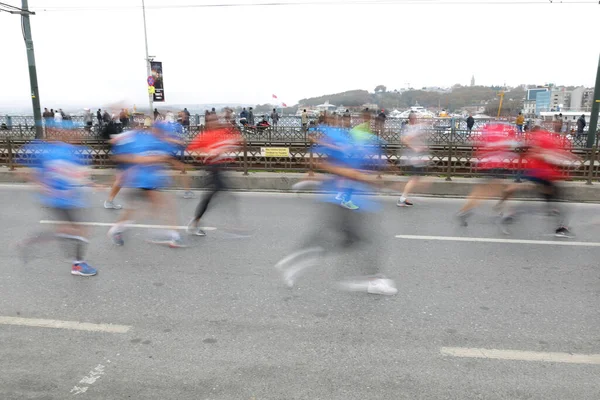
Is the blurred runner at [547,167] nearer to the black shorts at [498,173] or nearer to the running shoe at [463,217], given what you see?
the running shoe at [463,217]

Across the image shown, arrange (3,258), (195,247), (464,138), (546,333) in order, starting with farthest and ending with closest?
(464,138) < (195,247) < (3,258) < (546,333)

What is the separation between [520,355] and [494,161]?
6.99 metres

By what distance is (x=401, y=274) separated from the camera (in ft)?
17.6

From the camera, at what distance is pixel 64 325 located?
4098 millimetres

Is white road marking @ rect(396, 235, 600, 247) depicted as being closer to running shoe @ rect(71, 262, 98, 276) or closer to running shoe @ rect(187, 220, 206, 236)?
running shoe @ rect(187, 220, 206, 236)

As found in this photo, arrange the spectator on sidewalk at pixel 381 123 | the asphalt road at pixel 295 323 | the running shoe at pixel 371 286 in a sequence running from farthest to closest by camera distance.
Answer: the spectator on sidewalk at pixel 381 123 < the running shoe at pixel 371 286 < the asphalt road at pixel 295 323

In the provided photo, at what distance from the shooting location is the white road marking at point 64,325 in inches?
158

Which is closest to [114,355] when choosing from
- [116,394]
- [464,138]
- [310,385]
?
[116,394]

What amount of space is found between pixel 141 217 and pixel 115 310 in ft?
11.7

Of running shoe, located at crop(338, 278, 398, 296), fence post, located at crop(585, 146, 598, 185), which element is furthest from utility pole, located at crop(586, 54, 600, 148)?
running shoe, located at crop(338, 278, 398, 296)

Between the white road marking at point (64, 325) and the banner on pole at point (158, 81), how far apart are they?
23.9 meters

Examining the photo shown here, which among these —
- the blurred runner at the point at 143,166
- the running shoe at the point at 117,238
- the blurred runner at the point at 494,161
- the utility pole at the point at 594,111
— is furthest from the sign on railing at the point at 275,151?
the utility pole at the point at 594,111

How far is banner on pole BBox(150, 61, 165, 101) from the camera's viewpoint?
2601 cm

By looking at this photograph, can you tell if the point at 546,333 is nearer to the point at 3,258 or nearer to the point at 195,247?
the point at 195,247
